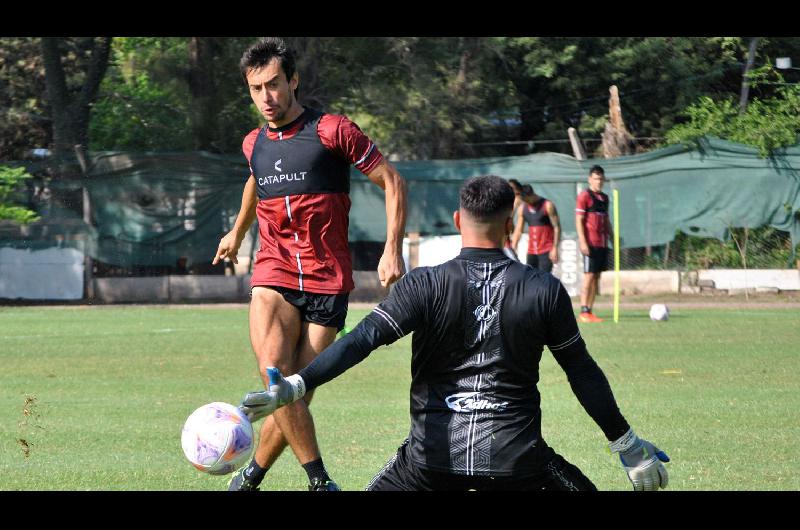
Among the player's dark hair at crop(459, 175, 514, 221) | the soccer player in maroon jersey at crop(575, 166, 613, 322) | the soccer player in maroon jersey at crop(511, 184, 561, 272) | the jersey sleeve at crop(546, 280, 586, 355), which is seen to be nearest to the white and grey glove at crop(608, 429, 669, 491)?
the jersey sleeve at crop(546, 280, 586, 355)

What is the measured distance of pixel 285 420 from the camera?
A: 6.27 meters

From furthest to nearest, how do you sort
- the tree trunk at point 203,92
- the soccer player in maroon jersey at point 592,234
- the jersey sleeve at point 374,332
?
the tree trunk at point 203,92 < the soccer player in maroon jersey at point 592,234 < the jersey sleeve at point 374,332

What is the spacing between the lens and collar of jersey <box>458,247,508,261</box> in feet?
15.3

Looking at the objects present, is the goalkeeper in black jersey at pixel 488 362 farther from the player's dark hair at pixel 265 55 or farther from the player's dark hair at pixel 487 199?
the player's dark hair at pixel 265 55

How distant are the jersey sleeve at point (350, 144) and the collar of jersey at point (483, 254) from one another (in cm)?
173

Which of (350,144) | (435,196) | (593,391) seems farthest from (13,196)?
(593,391)

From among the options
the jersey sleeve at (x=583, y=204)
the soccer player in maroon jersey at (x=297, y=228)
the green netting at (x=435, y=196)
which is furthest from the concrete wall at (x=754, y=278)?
the soccer player in maroon jersey at (x=297, y=228)

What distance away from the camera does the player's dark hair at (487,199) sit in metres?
4.66

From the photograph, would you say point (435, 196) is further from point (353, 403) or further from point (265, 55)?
point (265, 55)

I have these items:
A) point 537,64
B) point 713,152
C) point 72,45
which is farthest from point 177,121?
point 713,152

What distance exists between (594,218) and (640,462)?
13493 millimetres

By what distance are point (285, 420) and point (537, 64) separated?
27.5m

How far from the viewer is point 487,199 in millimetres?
4664

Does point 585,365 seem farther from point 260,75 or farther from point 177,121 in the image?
point 177,121
